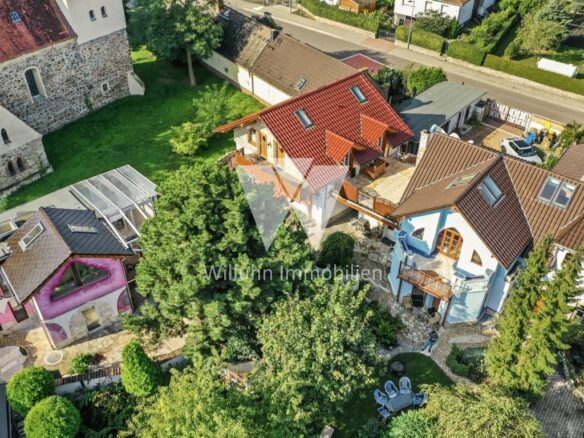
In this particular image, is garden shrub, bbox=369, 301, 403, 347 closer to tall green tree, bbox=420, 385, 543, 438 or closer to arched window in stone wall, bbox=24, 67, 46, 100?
tall green tree, bbox=420, 385, 543, 438

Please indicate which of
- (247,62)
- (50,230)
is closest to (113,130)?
(247,62)

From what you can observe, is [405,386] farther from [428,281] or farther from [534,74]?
[534,74]

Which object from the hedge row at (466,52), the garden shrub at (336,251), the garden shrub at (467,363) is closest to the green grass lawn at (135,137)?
the garden shrub at (336,251)

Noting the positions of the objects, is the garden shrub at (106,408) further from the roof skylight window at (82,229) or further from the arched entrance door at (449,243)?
the arched entrance door at (449,243)

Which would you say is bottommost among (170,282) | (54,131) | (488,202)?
(54,131)

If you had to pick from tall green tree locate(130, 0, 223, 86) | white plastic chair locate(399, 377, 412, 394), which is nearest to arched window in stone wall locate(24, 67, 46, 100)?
tall green tree locate(130, 0, 223, 86)

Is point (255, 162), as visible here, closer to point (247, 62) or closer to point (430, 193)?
point (430, 193)

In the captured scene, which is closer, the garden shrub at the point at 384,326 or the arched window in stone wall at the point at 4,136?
the garden shrub at the point at 384,326
